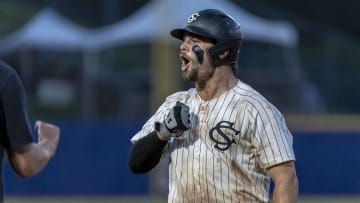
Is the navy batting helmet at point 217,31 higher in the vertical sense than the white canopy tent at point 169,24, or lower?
higher

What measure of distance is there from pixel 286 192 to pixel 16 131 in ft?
4.32

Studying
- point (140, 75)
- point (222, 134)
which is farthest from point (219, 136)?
point (140, 75)

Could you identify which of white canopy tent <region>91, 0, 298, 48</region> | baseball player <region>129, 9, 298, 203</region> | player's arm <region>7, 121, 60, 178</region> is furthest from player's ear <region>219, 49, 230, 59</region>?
white canopy tent <region>91, 0, 298, 48</region>

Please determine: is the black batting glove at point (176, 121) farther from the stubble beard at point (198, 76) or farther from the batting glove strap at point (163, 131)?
the stubble beard at point (198, 76)

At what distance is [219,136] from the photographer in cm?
574

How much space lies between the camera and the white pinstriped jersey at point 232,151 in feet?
18.7

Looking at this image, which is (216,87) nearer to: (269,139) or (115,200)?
(269,139)

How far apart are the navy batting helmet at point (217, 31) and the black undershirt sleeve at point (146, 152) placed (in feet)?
1.59

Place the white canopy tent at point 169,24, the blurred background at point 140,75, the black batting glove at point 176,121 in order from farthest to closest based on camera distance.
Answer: the white canopy tent at point 169,24 < the blurred background at point 140,75 < the black batting glove at point 176,121

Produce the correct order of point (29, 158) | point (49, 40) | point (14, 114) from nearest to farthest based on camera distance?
1. point (14, 114)
2. point (29, 158)
3. point (49, 40)

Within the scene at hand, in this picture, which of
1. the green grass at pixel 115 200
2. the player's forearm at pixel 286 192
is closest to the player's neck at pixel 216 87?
the player's forearm at pixel 286 192

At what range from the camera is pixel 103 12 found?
836 inches

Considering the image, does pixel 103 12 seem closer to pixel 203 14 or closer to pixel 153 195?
pixel 153 195

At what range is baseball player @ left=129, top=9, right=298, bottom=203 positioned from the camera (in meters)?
5.69
